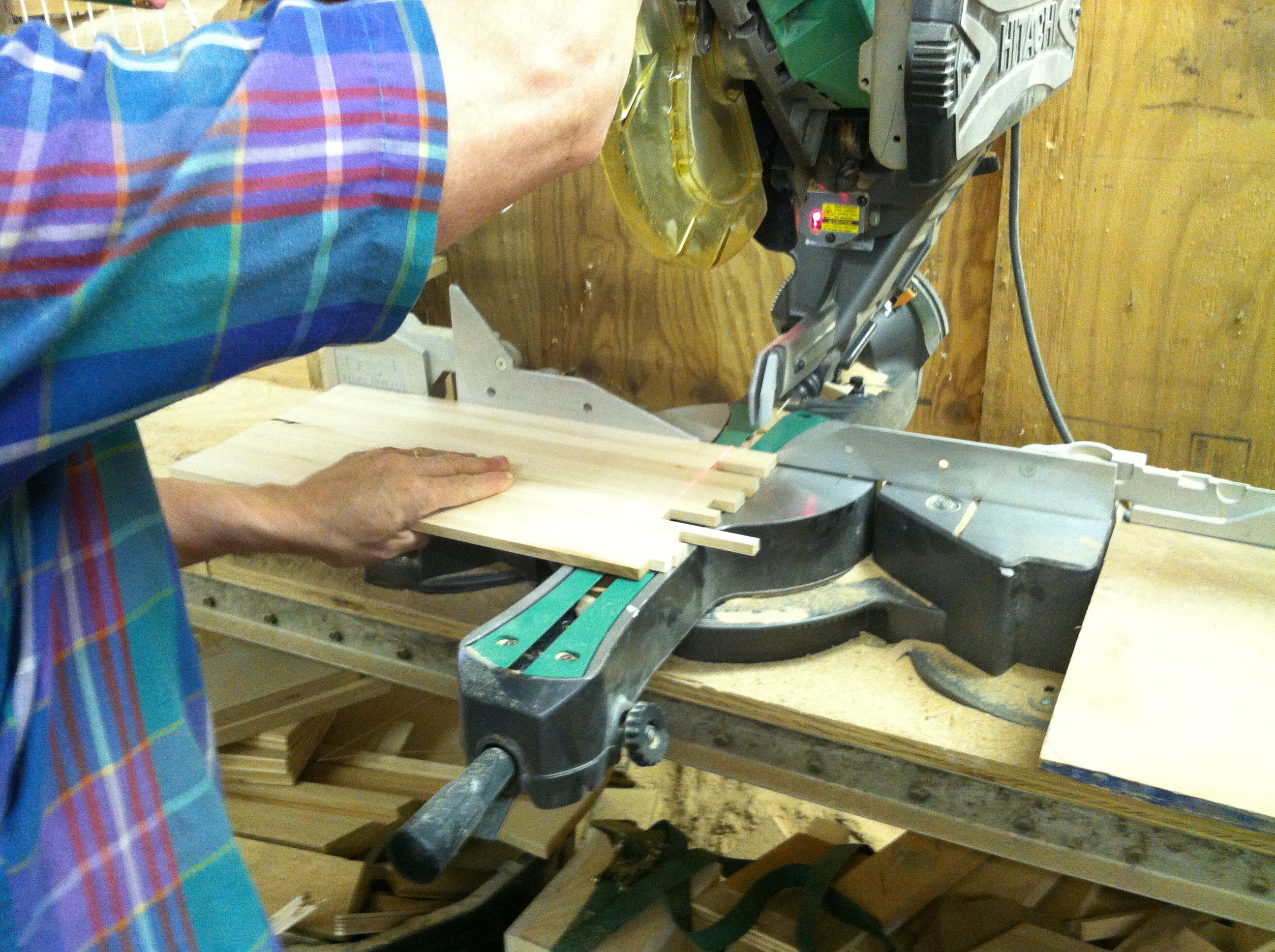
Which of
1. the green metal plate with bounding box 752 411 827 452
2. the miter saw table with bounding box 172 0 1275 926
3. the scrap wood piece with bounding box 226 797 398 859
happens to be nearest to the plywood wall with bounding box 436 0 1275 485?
the miter saw table with bounding box 172 0 1275 926

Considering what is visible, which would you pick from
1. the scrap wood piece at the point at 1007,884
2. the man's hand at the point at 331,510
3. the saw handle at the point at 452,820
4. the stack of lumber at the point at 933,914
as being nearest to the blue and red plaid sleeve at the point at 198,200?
the saw handle at the point at 452,820

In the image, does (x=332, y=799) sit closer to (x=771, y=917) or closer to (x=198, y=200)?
(x=771, y=917)

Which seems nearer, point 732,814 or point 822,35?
point 822,35

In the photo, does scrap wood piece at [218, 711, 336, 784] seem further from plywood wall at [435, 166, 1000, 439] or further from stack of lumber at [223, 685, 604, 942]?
plywood wall at [435, 166, 1000, 439]

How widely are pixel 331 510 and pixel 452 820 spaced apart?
1.68ft

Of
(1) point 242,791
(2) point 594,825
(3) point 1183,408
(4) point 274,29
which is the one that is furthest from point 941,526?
(1) point 242,791

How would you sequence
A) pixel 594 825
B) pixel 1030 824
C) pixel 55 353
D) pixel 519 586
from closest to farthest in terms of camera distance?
pixel 55 353 < pixel 1030 824 < pixel 519 586 < pixel 594 825

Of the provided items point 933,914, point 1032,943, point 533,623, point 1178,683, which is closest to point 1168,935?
point 1032,943

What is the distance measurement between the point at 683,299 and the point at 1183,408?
94cm

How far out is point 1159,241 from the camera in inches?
68.1

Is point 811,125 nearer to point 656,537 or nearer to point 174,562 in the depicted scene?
point 656,537

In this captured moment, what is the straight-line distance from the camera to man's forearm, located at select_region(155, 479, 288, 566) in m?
1.09

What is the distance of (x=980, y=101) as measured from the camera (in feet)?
3.24

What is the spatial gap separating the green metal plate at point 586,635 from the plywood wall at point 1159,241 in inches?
47.9
